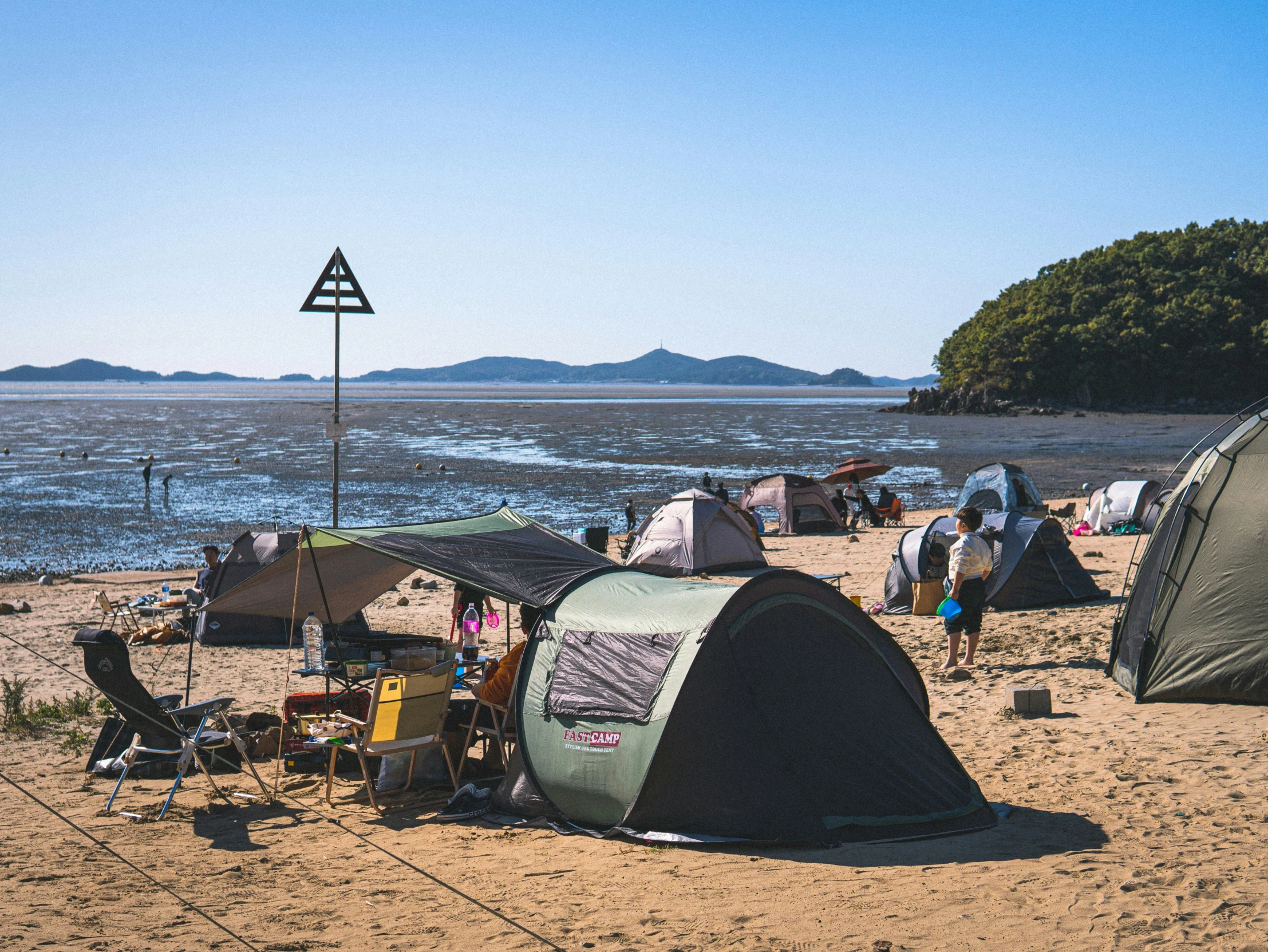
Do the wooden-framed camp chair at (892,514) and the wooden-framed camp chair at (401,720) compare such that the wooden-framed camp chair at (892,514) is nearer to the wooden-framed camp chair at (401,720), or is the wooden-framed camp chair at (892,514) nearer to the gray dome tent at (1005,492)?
the gray dome tent at (1005,492)

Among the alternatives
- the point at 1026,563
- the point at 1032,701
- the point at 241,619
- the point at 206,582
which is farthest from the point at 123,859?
the point at 1026,563

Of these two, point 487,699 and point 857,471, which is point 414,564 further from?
point 857,471

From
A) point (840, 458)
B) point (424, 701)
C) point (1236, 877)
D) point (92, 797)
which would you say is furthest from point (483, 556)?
point (840, 458)

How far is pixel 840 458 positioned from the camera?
52.5 metres

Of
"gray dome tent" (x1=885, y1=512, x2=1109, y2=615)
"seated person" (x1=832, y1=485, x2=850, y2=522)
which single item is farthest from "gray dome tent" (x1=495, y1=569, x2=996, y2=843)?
"seated person" (x1=832, y1=485, x2=850, y2=522)

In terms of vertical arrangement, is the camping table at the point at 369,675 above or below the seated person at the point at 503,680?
below

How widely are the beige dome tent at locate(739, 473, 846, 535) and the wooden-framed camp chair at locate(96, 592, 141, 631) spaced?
1492 centimetres

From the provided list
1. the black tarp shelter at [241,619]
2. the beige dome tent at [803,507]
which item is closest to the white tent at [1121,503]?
the beige dome tent at [803,507]

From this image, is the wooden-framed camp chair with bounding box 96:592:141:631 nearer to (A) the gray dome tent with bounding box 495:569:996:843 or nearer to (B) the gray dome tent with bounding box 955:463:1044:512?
(A) the gray dome tent with bounding box 495:569:996:843

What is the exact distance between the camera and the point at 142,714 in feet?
24.2

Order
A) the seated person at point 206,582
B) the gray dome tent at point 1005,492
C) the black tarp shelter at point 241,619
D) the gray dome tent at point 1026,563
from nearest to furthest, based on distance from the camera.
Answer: the gray dome tent at point 1026,563
the black tarp shelter at point 241,619
the seated person at point 206,582
the gray dome tent at point 1005,492

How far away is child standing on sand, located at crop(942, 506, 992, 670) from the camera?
10.8 m

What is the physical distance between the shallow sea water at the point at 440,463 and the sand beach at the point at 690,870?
18.5 metres

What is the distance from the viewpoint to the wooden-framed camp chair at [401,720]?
Result: 7551mm
